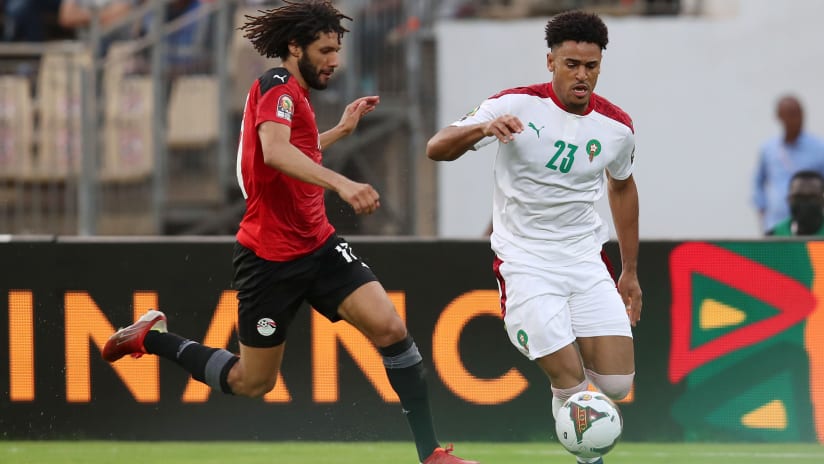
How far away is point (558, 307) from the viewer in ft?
21.4

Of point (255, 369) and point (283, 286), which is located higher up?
point (283, 286)

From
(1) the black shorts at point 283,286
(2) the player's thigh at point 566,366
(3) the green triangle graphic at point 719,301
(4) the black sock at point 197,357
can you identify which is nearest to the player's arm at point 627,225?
(2) the player's thigh at point 566,366

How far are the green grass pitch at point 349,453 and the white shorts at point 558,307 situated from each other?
4.73 ft

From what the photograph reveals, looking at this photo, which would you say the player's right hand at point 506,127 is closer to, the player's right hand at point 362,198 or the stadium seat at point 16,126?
the player's right hand at point 362,198

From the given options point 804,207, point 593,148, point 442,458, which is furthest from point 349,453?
point 804,207

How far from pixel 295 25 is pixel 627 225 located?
182 cm

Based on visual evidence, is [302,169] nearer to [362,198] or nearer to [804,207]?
[362,198]

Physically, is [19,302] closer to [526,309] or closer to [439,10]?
[526,309]

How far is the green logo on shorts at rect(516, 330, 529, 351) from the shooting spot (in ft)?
21.5

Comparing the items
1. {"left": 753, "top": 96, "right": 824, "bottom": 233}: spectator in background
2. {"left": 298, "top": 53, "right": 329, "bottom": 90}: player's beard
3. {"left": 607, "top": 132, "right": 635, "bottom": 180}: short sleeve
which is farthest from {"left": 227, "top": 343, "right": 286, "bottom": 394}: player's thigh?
{"left": 753, "top": 96, "right": 824, "bottom": 233}: spectator in background

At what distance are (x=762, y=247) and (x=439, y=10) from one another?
19.4 feet

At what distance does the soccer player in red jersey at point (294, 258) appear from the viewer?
671cm

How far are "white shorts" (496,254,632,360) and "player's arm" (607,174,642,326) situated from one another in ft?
1.28

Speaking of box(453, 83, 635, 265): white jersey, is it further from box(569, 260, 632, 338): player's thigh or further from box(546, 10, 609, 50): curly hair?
box(546, 10, 609, 50): curly hair
